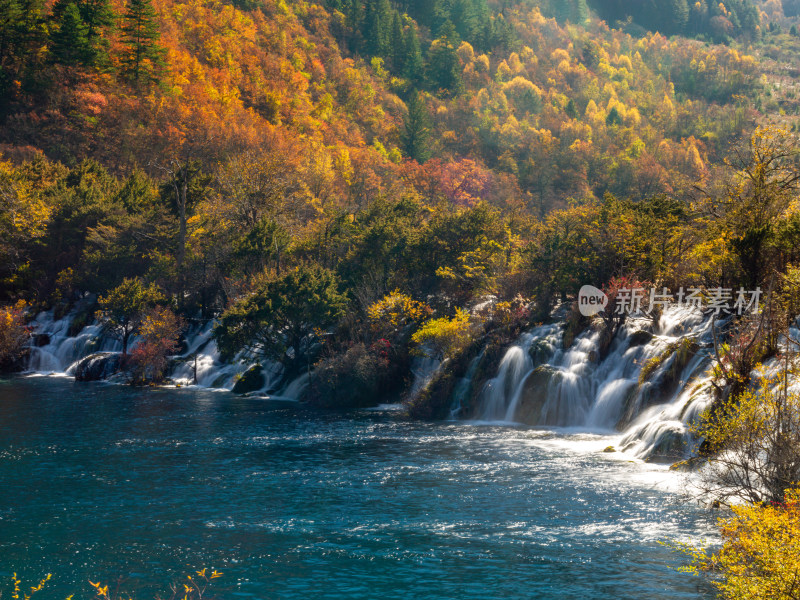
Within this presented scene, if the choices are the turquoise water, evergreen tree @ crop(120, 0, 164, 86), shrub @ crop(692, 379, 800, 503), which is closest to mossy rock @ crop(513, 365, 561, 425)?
the turquoise water

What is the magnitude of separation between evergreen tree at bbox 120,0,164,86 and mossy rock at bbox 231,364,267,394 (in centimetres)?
7372

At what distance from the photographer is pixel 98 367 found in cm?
6919

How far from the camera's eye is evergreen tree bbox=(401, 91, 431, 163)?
156m

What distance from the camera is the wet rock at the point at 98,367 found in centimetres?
6844

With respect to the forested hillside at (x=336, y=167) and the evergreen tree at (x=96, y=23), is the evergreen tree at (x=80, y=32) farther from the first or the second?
the forested hillside at (x=336, y=167)

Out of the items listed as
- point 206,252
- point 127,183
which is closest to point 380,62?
point 127,183

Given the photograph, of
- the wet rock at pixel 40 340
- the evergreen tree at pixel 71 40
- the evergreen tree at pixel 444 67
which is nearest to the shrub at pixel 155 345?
the wet rock at pixel 40 340

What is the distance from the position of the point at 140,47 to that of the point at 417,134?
58.4 m

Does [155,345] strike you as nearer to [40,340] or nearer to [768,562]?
[40,340]

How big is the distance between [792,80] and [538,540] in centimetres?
20874

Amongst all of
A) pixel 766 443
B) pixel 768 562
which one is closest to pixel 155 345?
pixel 766 443

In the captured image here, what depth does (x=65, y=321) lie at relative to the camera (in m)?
79.5

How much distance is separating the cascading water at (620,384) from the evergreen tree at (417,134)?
109 meters

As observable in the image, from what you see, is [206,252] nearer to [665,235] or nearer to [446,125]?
[665,235]
